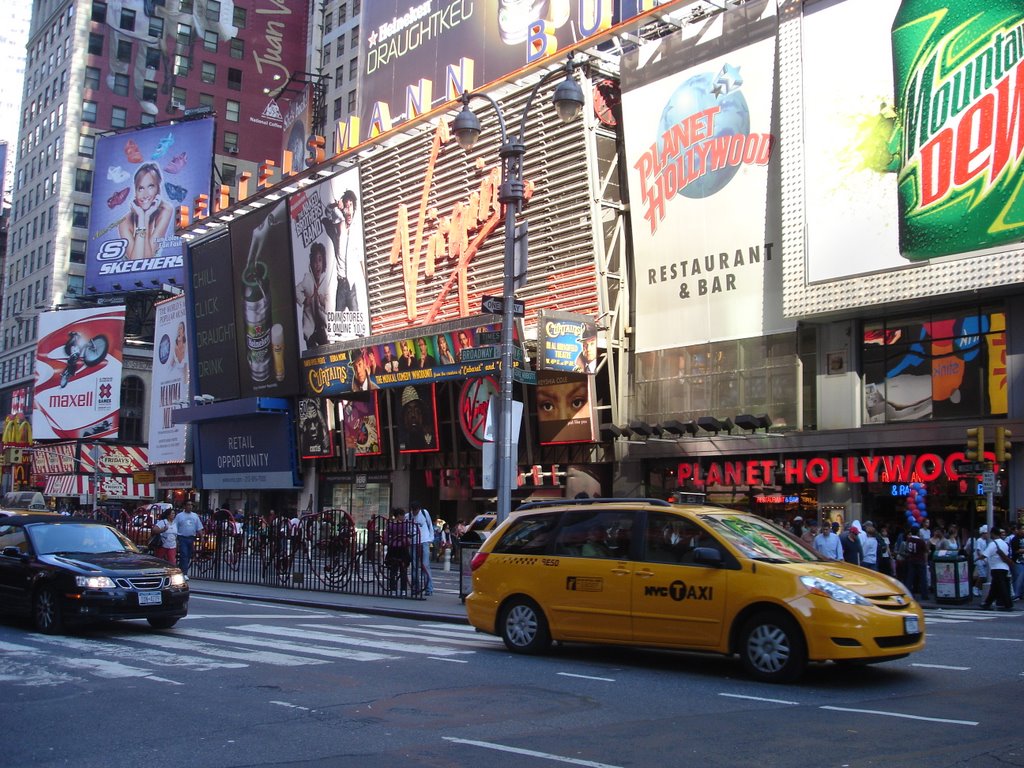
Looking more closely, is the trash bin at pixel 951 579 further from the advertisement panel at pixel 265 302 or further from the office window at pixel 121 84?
the office window at pixel 121 84

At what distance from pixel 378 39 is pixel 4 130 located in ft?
411

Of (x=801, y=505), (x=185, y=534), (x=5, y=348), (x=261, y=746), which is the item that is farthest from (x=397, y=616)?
(x=5, y=348)

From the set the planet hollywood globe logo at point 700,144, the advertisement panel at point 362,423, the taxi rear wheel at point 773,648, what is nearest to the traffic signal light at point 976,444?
the planet hollywood globe logo at point 700,144

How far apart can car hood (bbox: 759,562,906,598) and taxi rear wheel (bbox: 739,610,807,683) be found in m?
0.49

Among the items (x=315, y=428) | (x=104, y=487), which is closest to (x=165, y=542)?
(x=315, y=428)

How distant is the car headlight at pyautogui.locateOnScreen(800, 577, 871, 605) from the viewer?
391 inches

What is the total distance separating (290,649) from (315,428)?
35.5 metres

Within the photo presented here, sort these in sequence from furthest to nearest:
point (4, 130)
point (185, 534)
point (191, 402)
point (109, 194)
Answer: point (4, 130) < point (109, 194) < point (191, 402) < point (185, 534)

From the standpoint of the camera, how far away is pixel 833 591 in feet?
32.8

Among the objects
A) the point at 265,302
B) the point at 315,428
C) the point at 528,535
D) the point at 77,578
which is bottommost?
the point at 77,578

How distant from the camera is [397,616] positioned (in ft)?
59.1

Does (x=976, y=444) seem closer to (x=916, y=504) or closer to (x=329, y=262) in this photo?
(x=916, y=504)

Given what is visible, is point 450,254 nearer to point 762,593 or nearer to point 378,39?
point 378,39

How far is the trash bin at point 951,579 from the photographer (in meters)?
21.0
